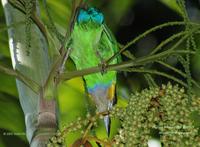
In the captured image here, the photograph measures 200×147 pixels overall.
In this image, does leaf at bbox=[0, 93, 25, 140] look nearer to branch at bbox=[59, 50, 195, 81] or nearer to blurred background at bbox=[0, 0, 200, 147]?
blurred background at bbox=[0, 0, 200, 147]

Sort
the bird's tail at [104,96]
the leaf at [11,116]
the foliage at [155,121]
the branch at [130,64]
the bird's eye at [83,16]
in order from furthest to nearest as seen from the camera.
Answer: the bird's tail at [104,96] → the bird's eye at [83,16] → the leaf at [11,116] → the branch at [130,64] → the foliage at [155,121]

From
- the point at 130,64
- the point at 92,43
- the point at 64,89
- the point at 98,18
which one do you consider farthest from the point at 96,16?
the point at 130,64

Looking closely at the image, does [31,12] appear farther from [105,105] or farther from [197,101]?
[105,105]

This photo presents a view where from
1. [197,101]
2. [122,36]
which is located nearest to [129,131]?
[197,101]

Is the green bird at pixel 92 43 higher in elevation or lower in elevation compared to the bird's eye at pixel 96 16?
lower

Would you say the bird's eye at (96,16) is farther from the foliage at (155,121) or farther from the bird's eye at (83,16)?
the foliage at (155,121)

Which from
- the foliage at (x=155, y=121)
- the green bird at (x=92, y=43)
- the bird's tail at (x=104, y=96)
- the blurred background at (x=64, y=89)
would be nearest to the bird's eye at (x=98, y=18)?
the green bird at (x=92, y=43)

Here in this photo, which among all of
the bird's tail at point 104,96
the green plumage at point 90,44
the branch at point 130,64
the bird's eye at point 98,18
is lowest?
the branch at point 130,64

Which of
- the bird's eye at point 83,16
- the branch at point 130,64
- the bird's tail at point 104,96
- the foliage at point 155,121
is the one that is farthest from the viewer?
the bird's tail at point 104,96
